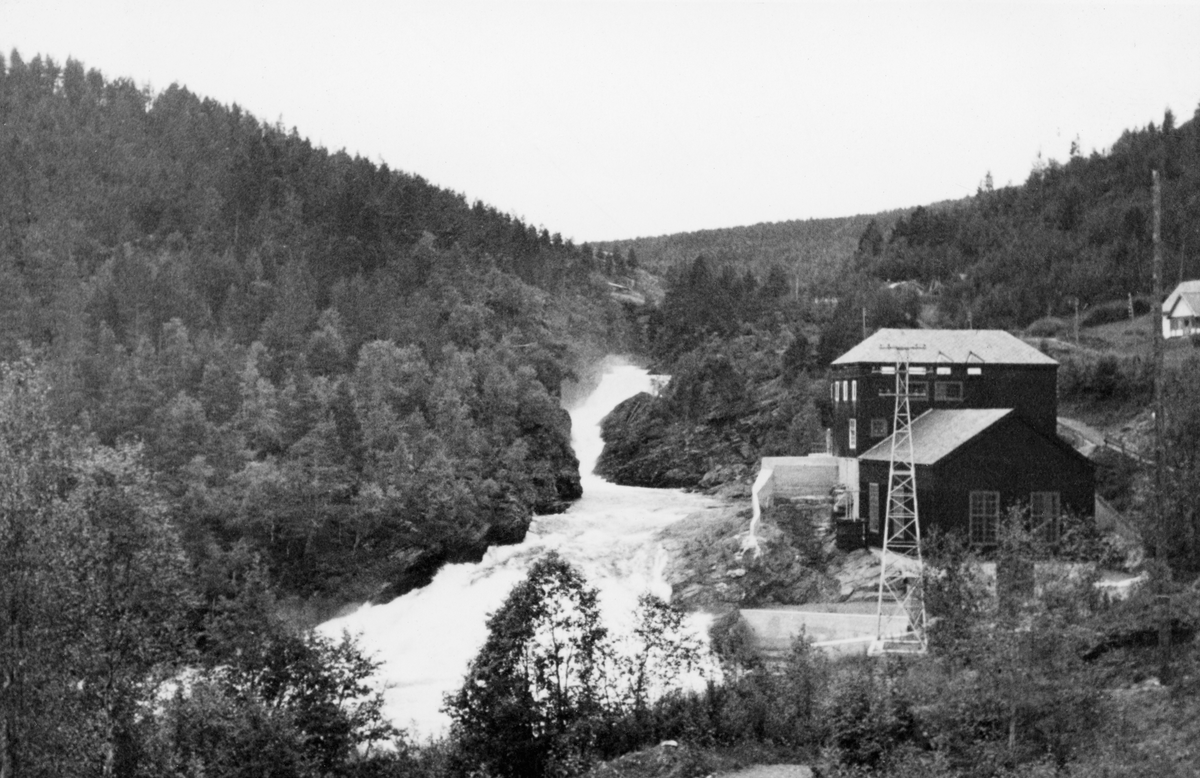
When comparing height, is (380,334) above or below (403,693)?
above

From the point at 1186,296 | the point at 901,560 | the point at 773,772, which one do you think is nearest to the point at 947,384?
the point at 901,560

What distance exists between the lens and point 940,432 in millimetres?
41125

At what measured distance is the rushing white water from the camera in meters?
36.4

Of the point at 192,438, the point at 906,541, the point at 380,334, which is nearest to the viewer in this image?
the point at 906,541

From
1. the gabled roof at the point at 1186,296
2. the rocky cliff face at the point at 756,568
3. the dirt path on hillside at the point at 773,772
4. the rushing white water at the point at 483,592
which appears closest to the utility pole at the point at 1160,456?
the dirt path on hillside at the point at 773,772

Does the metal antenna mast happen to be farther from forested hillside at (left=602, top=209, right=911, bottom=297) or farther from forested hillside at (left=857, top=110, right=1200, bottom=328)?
forested hillside at (left=602, top=209, right=911, bottom=297)

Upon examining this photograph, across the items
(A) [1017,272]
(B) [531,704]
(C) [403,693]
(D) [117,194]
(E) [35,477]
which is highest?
(D) [117,194]

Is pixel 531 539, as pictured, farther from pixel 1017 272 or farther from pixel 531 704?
pixel 1017 272

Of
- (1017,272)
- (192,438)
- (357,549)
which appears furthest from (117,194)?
(1017,272)

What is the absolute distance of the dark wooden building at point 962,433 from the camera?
127 feet

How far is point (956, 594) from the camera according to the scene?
27.2m

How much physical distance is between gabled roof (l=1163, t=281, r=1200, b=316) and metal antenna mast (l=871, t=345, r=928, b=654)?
32.7 metres

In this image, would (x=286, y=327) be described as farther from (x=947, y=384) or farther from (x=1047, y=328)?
(x=1047, y=328)

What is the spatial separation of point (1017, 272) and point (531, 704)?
239 feet
